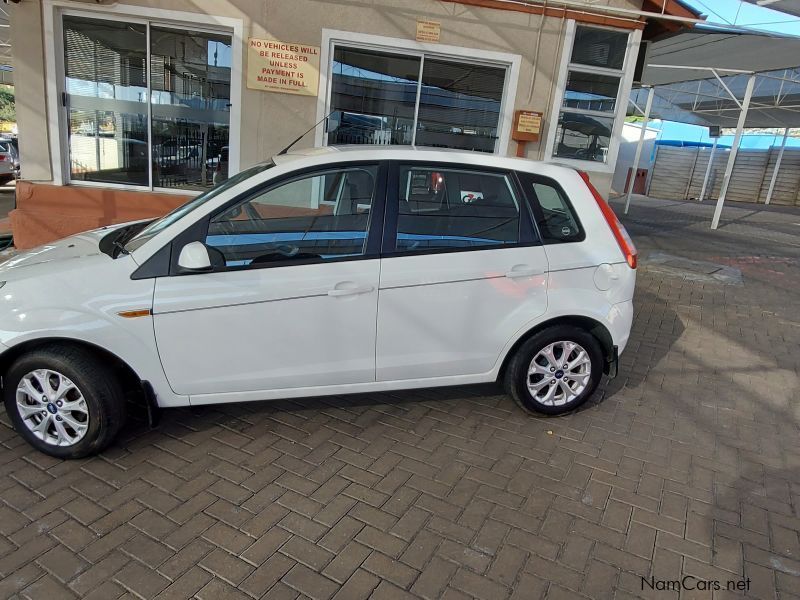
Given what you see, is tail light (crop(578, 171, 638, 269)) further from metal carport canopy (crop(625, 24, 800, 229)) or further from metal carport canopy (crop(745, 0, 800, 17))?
metal carport canopy (crop(745, 0, 800, 17))

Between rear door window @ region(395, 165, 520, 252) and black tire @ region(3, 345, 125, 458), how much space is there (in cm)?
180

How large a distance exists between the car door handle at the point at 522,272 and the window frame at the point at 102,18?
5.10 m

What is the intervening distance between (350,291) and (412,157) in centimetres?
94

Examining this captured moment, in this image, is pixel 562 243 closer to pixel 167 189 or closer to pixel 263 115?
pixel 263 115

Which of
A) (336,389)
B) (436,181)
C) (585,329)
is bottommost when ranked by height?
(336,389)

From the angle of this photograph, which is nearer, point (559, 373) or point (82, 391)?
point (82, 391)

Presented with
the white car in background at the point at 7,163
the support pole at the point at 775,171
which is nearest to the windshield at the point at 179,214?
the white car in background at the point at 7,163

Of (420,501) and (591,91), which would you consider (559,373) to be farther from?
(591,91)

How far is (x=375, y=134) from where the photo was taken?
7.56 metres

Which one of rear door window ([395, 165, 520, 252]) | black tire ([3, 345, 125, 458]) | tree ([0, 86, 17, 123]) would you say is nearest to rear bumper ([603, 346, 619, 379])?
rear door window ([395, 165, 520, 252])

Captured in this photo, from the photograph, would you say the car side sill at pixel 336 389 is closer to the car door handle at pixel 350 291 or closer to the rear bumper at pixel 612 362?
the car door handle at pixel 350 291

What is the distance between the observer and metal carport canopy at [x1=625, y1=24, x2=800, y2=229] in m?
10.2

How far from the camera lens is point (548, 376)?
363 centimetres
